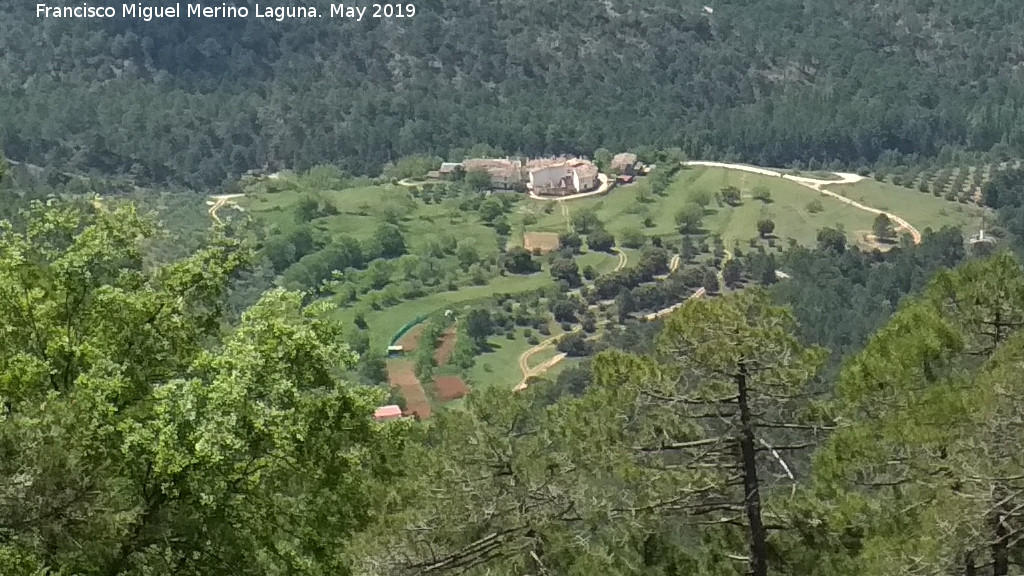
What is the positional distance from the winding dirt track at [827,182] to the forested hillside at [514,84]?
13.5 ft

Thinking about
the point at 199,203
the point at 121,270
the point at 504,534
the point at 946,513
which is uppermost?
the point at 121,270

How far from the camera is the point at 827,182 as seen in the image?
55.6 m

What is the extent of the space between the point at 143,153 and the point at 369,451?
57304mm

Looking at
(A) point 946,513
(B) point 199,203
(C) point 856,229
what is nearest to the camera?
(A) point 946,513

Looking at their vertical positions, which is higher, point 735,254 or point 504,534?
point 504,534

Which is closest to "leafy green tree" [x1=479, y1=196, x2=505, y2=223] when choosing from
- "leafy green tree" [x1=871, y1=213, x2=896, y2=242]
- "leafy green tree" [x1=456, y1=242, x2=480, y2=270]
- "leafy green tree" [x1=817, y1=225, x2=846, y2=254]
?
"leafy green tree" [x1=456, y1=242, x2=480, y2=270]

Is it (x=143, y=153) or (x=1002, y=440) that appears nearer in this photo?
(x=1002, y=440)

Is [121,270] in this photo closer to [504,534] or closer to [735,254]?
[504,534]

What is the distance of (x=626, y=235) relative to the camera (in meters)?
47.3

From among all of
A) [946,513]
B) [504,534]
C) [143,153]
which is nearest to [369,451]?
[504,534]

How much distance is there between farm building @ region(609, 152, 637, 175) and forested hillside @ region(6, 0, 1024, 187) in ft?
18.5

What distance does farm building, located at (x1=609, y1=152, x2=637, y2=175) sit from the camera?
193 ft

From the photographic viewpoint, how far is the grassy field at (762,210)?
47.3m

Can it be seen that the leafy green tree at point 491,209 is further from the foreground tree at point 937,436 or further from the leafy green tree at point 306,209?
the foreground tree at point 937,436
